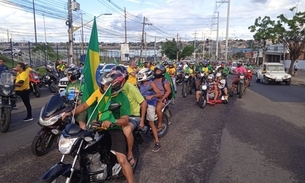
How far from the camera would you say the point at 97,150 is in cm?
384

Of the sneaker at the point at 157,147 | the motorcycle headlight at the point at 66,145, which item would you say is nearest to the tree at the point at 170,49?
the sneaker at the point at 157,147

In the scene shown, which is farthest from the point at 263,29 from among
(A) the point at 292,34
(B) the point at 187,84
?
(B) the point at 187,84

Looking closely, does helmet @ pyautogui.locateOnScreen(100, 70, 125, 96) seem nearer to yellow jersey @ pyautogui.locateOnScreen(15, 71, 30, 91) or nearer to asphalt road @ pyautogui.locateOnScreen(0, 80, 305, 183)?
asphalt road @ pyautogui.locateOnScreen(0, 80, 305, 183)

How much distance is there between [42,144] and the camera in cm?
557

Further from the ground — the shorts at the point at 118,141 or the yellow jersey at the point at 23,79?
the yellow jersey at the point at 23,79

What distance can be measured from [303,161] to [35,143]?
4838 mm

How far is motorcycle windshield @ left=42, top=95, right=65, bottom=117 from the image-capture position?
5.10 metres

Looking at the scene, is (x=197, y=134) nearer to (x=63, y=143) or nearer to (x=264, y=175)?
(x=264, y=175)

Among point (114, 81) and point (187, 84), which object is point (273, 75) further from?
point (114, 81)

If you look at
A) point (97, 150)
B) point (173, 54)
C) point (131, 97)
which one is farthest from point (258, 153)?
point (173, 54)

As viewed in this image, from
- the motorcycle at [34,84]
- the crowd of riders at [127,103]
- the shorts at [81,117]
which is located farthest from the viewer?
the motorcycle at [34,84]

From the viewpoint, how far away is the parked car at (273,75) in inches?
868

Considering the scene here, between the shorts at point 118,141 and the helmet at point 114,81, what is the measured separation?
0.53 m

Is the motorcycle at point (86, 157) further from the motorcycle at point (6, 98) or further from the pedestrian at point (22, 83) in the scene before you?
the pedestrian at point (22, 83)
